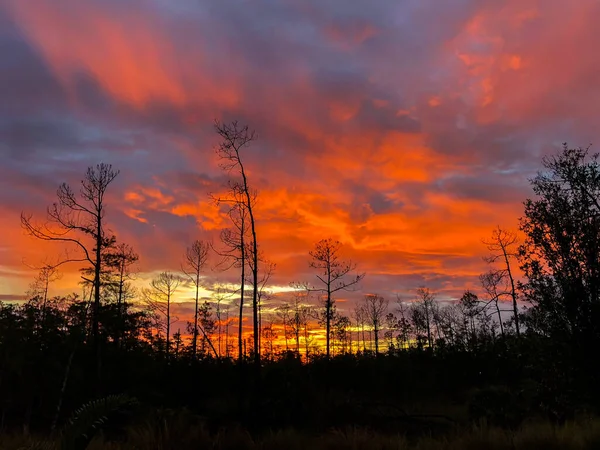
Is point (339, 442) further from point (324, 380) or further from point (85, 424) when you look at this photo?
point (324, 380)

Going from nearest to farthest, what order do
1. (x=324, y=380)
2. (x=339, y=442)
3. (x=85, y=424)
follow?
(x=85, y=424) → (x=339, y=442) → (x=324, y=380)

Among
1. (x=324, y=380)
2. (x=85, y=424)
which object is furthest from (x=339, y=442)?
(x=324, y=380)

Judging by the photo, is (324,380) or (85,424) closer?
(85,424)

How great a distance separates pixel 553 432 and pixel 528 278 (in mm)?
6022

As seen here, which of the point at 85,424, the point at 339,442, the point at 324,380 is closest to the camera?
the point at 85,424

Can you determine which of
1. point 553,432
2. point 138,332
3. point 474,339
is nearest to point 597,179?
point 553,432

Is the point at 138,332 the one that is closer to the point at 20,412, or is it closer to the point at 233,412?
the point at 20,412

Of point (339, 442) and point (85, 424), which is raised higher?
point (85, 424)

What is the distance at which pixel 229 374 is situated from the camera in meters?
28.0

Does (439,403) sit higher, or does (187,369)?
(187,369)

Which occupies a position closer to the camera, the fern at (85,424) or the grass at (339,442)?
the fern at (85,424)

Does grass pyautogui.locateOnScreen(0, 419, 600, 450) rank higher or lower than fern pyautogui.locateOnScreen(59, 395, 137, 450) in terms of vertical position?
lower

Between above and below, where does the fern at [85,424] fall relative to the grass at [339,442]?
above

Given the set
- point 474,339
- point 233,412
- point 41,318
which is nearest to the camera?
point 233,412
